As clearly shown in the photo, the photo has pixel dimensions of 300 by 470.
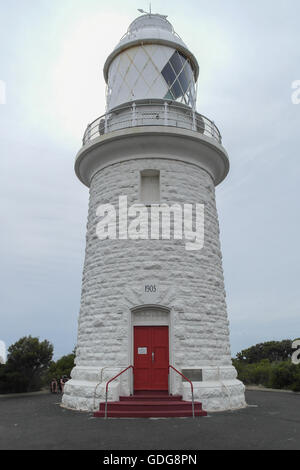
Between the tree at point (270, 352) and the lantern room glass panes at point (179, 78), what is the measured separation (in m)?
28.8

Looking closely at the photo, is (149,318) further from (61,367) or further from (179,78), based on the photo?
(61,367)

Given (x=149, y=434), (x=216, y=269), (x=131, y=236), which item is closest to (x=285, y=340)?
(x=216, y=269)

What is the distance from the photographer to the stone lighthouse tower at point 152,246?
11.5m

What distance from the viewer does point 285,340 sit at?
124 ft

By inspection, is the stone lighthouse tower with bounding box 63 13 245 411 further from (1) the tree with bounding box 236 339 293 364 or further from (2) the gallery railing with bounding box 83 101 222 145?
(1) the tree with bounding box 236 339 293 364

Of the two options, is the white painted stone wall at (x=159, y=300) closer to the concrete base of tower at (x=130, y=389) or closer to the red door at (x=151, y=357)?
the concrete base of tower at (x=130, y=389)

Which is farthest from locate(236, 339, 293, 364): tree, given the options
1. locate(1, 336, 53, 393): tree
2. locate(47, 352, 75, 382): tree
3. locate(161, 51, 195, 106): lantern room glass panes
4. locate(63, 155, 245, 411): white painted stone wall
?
locate(161, 51, 195, 106): lantern room glass panes

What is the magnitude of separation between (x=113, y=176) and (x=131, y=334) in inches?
218

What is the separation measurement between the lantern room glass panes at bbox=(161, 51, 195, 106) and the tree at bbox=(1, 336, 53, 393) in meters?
13.6

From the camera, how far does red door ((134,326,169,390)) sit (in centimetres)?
1145

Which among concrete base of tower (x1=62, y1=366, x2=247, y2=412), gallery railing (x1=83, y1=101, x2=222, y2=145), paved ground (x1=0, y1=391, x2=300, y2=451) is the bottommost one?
paved ground (x1=0, y1=391, x2=300, y2=451)

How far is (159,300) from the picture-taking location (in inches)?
461
